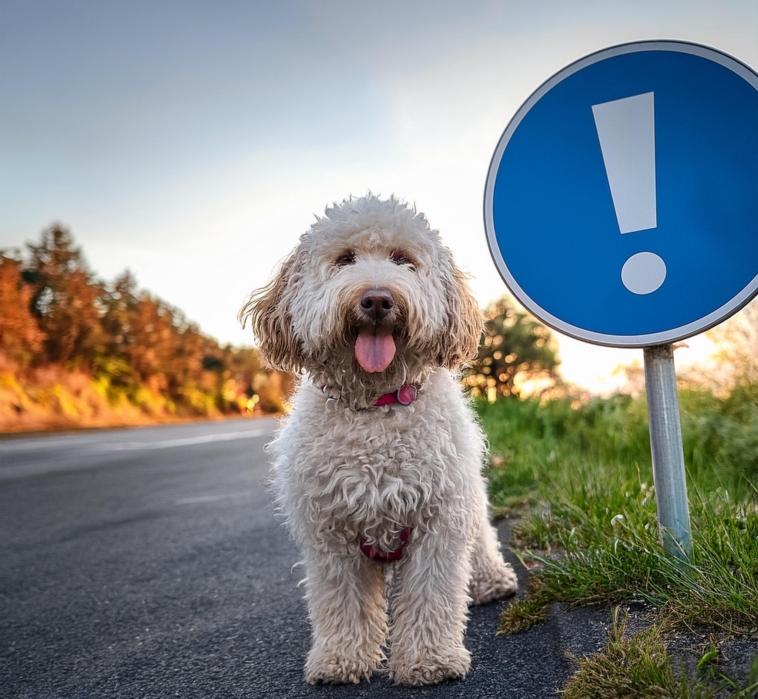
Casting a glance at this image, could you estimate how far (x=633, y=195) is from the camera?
2738 mm

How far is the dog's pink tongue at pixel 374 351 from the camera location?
2.79 metres

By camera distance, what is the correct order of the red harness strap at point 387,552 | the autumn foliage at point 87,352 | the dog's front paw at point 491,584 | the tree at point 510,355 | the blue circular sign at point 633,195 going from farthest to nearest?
the autumn foliage at point 87,352, the tree at point 510,355, the dog's front paw at point 491,584, the red harness strap at point 387,552, the blue circular sign at point 633,195

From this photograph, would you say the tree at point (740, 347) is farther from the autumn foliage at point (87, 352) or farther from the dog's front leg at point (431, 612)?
the autumn foliage at point (87, 352)

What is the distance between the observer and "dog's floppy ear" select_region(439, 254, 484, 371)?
3096mm

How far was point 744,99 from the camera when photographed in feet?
8.48

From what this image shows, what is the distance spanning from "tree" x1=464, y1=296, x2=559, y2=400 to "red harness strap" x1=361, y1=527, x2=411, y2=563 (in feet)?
37.3

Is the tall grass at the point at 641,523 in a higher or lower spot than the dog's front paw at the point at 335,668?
higher

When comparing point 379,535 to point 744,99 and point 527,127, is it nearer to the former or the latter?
point 527,127

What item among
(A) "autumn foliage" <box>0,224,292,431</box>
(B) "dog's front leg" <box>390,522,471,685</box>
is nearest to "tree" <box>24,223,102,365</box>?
(A) "autumn foliage" <box>0,224,292,431</box>

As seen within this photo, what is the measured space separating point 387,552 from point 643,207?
174cm

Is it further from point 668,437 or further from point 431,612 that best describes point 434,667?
point 668,437

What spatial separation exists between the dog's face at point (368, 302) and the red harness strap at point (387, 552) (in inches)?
26.3

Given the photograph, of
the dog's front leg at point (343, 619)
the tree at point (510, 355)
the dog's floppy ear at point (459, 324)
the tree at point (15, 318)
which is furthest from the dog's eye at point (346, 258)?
the tree at point (15, 318)

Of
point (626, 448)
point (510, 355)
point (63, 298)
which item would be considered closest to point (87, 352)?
point (63, 298)
